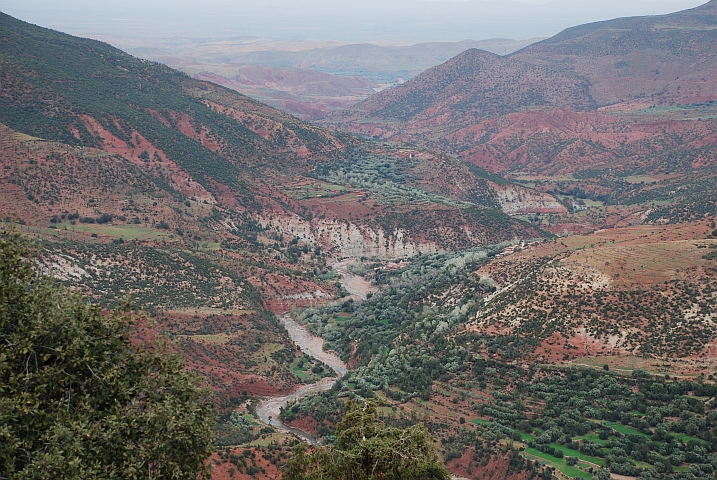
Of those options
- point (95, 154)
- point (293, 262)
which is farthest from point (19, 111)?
point (293, 262)

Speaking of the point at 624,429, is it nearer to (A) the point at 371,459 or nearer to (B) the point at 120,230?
(A) the point at 371,459

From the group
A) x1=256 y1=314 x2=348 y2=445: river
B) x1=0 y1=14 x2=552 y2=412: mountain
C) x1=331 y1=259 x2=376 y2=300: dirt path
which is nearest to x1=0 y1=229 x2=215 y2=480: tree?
x1=256 y1=314 x2=348 y2=445: river

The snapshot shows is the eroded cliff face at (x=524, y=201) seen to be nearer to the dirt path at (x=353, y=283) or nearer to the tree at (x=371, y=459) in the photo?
the dirt path at (x=353, y=283)

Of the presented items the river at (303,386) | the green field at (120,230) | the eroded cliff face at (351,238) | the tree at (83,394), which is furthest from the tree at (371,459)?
the eroded cliff face at (351,238)

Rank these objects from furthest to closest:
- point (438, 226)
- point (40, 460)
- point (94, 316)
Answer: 1. point (438, 226)
2. point (94, 316)
3. point (40, 460)

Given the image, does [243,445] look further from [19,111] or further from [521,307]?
[19,111]

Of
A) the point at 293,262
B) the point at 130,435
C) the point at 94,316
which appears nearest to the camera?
the point at 130,435

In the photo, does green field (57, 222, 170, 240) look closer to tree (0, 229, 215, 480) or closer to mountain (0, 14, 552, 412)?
mountain (0, 14, 552, 412)
